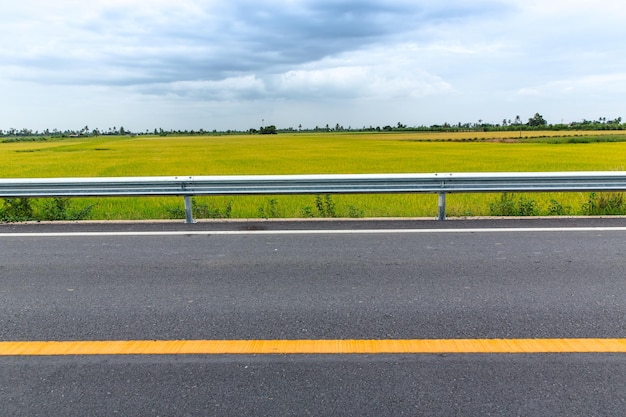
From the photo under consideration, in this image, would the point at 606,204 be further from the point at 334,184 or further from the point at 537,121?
the point at 537,121

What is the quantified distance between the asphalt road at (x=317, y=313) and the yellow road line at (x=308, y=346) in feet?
0.24

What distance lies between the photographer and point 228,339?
3.27m

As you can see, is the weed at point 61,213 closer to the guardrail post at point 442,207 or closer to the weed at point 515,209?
the guardrail post at point 442,207

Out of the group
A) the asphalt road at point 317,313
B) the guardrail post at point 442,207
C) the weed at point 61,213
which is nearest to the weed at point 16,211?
the weed at point 61,213

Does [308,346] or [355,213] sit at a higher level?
[355,213]

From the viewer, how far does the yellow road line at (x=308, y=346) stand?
10.1 feet

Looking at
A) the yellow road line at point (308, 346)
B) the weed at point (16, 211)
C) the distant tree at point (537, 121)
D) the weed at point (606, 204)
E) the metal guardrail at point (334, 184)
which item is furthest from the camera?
the distant tree at point (537, 121)

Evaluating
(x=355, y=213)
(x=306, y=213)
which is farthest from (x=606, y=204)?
(x=306, y=213)

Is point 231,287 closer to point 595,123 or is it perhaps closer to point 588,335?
point 588,335

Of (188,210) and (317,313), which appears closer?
(317,313)

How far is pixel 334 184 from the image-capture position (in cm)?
720

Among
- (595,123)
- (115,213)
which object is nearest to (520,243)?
(115,213)

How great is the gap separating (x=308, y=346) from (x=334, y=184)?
14.1ft

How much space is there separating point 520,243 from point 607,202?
3.62 m
